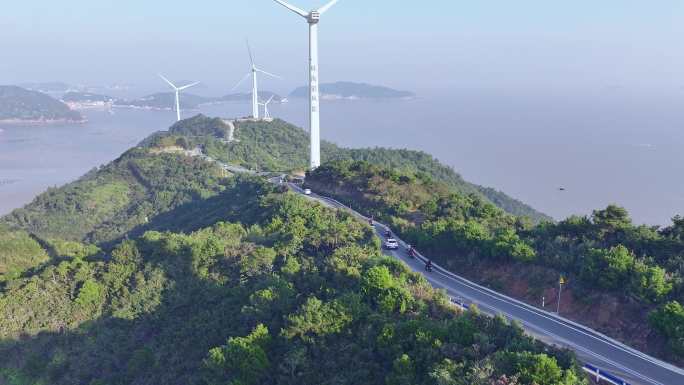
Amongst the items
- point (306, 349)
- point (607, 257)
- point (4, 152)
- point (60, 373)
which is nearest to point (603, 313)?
point (607, 257)

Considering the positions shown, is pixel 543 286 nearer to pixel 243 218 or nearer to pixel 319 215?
pixel 319 215

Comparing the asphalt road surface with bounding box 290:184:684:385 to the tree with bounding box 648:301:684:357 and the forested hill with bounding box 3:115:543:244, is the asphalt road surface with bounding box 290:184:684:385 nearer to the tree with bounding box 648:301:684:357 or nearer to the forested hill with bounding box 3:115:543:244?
the tree with bounding box 648:301:684:357

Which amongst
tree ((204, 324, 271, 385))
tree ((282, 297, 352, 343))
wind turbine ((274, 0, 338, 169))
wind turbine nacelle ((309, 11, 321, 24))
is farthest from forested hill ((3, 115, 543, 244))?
tree ((282, 297, 352, 343))

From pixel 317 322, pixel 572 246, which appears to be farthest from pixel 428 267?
pixel 317 322

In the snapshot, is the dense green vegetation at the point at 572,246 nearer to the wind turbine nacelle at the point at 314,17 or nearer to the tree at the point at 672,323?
the tree at the point at 672,323

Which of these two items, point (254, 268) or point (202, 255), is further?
point (202, 255)

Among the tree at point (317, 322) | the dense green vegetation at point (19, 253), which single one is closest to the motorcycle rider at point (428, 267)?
the tree at point (317, 322)

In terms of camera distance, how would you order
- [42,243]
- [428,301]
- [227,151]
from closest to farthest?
[428,301] < [42,243] < [227,151]

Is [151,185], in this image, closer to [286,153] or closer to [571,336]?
[286,153]
